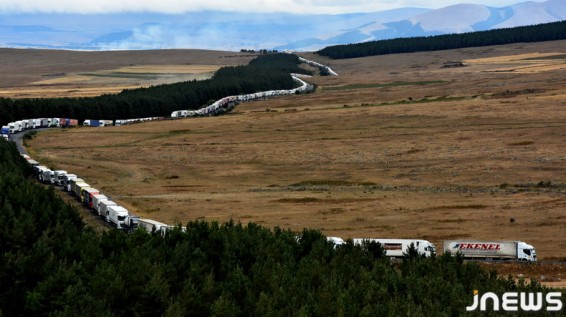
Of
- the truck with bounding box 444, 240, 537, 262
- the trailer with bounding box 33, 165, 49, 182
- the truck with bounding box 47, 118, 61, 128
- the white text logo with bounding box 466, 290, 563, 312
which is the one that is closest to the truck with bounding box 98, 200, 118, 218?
the trailer with bounding box 33, 165, 49, 182

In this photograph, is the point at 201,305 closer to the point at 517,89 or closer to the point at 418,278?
the point at 418,278

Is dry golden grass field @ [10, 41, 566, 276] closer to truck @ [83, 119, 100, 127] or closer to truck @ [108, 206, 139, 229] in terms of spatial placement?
truck @ [108, 206, 139, 229]

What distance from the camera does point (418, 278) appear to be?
1759 inches

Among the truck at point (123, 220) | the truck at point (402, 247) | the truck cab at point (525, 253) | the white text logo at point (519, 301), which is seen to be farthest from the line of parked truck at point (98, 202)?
the white text logo at point (519, 301)

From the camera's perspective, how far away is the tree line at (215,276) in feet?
131

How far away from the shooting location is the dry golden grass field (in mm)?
73438

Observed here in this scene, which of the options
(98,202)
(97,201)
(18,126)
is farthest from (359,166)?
(18,126)

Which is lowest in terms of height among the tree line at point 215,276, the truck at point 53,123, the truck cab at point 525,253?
the truck cab at point 525,253

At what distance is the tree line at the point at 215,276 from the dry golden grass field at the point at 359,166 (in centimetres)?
1391

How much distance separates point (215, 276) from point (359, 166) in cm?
5759

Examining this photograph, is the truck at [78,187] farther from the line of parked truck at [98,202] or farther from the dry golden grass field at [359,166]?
the dry golden grass field at [359,166]

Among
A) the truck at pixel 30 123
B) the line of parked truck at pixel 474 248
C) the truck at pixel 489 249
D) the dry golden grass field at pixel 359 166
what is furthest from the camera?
the truck at pixel 30 123

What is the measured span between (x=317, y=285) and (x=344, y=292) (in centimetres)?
481

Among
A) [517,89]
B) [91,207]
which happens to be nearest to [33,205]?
[91,207]
